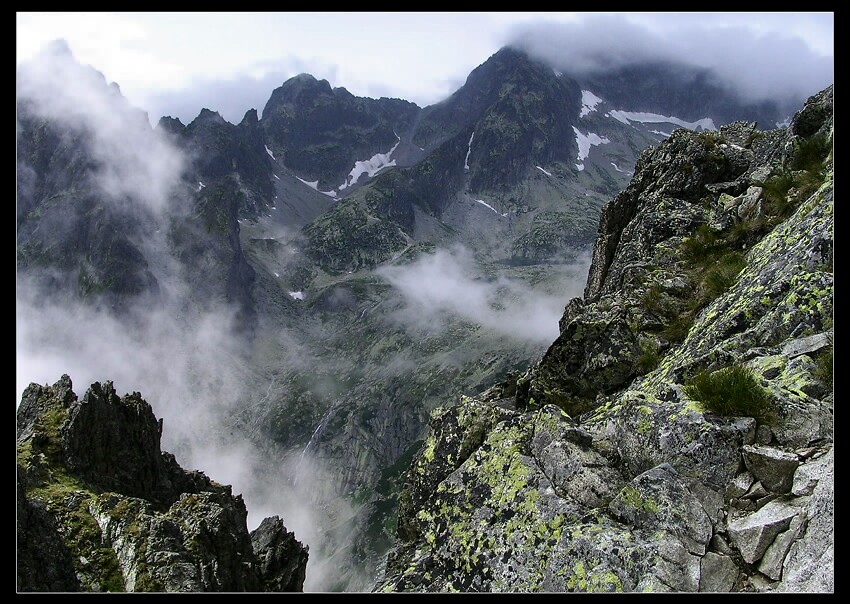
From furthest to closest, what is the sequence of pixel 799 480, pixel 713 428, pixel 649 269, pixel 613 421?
pixel 649 269 → pixel 613 421 → pixel 713 428 → pixel 799 480

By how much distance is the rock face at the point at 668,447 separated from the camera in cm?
758

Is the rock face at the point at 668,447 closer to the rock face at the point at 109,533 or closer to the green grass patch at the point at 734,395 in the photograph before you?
the green grass patch at the point at 734,395

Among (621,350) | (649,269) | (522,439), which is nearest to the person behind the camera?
(522,439)

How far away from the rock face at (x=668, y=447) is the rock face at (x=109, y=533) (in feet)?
29.1

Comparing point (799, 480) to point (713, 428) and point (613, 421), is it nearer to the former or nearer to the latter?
point (713, 428)

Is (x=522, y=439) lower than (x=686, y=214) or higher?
lower

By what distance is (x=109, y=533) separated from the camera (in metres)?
17.7

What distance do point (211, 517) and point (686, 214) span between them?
22862 mm

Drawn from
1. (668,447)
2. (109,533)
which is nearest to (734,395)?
(668,447)

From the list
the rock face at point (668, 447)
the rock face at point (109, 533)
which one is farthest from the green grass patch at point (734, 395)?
the rock face at point (109, 533)
